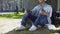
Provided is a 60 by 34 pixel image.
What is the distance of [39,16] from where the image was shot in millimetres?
2326

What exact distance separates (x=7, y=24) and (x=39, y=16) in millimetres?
535

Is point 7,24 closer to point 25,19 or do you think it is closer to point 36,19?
point 25,19

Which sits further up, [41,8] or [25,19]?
[41,8]

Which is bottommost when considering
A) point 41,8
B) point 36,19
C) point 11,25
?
point 11,25

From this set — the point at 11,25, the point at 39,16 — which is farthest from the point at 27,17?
the point at 11,25

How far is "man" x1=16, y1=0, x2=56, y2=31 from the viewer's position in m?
2.28

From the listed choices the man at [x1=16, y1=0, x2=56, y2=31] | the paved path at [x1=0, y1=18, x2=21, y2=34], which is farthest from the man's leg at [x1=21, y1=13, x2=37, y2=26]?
the paved path at [x1=0, y1=18, x2=21, y2=34]

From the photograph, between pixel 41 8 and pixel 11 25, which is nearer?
pixel 41 8

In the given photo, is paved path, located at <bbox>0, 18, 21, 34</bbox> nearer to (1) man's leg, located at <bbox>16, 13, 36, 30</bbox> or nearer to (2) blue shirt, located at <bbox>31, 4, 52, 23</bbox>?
(1) man's leg, located at <bbox>16, 13, 36, 30</bbox>

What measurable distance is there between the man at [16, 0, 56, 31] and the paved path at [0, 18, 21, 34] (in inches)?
5.9

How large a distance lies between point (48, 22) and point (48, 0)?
0.98ft

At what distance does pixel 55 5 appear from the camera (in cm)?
240

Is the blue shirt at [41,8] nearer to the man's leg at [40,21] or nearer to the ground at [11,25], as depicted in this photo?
the man's leg at [40,21]

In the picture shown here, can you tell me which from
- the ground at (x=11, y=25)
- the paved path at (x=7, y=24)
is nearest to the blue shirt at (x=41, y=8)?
the ground at (x=11, y=25)
